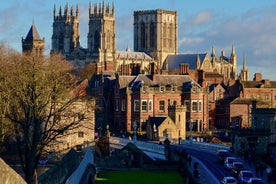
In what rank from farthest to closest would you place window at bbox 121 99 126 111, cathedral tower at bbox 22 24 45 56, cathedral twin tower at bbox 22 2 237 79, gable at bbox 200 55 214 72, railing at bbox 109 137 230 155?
cathedral twin tower at bbox 22 2 237 79 → gable at bbox 200 55 214 72 → cathedral tower at bbox 22 24 45 56 → window at bbox 121 99 126 111 → railing at bbox 109 137 230 155

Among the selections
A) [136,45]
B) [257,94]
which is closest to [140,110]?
[257,94]

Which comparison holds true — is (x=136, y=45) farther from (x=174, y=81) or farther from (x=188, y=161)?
(x=188, y=161)

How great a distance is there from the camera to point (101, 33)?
181875 mm

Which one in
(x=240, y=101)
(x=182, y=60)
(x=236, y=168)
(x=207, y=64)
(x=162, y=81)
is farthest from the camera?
(x=207, y=64)

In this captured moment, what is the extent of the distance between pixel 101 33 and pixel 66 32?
12043 mm

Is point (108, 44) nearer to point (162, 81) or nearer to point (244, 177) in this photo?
point (162, 81)

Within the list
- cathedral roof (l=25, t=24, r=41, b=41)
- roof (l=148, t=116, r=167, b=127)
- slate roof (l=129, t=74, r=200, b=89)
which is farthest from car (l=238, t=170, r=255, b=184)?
cathedral roof (l=25, t=24, r=41, b=41)

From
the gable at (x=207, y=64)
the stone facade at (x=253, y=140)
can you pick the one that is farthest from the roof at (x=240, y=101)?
the gable at (x=207, y=64)

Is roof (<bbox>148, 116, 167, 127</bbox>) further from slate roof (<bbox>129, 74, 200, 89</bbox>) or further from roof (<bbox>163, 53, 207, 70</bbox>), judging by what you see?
roof (<bbox>163, 53, 207, 70</bbox>)

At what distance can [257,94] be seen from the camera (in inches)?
3743

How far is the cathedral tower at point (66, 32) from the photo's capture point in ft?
615

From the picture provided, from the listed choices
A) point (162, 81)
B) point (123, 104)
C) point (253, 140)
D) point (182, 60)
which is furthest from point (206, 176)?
point (182, 60)

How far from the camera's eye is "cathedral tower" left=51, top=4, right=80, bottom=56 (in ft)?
615

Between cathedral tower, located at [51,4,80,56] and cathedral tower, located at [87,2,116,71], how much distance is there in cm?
486
